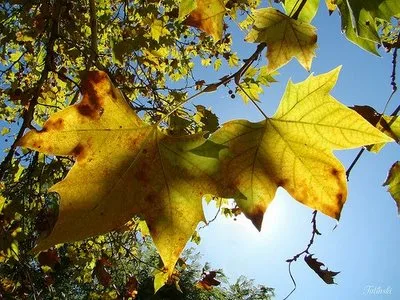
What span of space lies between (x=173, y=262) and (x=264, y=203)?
0.96 ft

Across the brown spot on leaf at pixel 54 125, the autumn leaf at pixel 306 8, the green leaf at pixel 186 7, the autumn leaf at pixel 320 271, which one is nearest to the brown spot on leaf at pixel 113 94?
the brown spot on leaf at pixel 54 125

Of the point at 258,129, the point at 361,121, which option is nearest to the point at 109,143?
the point at 258,129

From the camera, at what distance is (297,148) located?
42.0 inches

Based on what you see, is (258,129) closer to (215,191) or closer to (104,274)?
(215,191)

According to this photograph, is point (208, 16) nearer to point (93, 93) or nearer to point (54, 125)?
point (93, 93)

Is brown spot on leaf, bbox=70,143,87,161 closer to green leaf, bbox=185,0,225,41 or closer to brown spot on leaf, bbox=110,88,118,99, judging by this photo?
brown spot on leaf, bbox=110,88,118,99

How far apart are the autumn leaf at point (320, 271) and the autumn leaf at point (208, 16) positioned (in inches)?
41.1

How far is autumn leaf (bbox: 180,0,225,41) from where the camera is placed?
1301 mm

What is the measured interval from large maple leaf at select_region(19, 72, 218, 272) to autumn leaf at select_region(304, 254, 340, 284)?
0.90 metres

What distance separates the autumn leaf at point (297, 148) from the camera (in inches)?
39.1

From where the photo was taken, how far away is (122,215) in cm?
94

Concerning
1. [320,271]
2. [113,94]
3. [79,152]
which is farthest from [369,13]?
[320,271]

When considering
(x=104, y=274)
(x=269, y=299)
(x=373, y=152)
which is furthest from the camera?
(x=269, y=299)

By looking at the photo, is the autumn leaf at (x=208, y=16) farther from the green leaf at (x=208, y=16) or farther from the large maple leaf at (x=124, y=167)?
the large maple leaf at (x=124, y=167)
